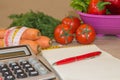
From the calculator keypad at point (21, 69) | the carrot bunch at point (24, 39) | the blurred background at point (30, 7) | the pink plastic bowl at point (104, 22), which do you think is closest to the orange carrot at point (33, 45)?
the carrot bunch at point (24, 39)

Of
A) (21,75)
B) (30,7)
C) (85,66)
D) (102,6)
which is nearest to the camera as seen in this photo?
(21,75)

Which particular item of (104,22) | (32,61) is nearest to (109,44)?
(104,22)

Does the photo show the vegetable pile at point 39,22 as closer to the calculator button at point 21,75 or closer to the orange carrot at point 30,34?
the orange carrot at point 30,34

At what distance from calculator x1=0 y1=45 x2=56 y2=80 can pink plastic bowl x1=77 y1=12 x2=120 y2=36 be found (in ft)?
0.88

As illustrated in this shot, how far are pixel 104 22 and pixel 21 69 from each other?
38 cm

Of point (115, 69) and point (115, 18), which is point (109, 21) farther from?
point (115, 69)

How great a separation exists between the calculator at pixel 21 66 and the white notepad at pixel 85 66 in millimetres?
52

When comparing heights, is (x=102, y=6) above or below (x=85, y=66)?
above

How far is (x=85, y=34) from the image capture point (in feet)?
2.48

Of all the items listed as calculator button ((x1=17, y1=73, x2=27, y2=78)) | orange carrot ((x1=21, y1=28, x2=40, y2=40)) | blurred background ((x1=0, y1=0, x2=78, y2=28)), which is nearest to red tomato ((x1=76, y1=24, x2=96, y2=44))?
orange carrot ((x1=21, y1=28, x2=40, y2=40))

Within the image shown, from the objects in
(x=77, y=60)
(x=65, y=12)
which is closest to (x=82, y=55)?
(x=77, y=60)

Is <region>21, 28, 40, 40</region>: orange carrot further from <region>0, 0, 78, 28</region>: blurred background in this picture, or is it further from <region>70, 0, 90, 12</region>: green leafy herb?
<region>0, 0, 78, 28</region>: blurred background

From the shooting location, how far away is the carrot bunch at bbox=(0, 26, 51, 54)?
654 mm

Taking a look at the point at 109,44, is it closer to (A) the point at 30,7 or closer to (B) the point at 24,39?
(B) the point at 24,39
